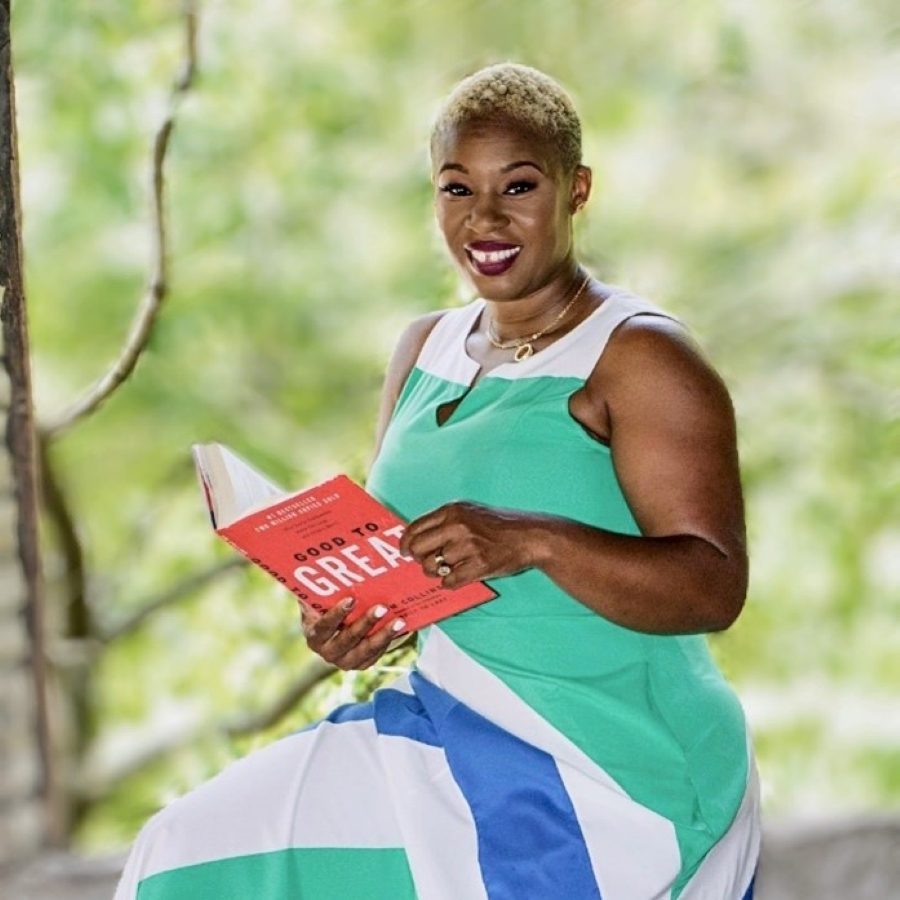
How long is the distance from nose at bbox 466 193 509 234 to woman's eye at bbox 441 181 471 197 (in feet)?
0.08

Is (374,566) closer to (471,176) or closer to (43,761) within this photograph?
(471,176)

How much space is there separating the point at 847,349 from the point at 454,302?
321cm

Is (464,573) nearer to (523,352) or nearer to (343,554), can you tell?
(343,554)

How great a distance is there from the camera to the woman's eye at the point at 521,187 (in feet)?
5.63

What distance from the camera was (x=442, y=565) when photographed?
1499mm

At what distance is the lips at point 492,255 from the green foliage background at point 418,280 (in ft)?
9.58

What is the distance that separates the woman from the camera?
153 centimetres

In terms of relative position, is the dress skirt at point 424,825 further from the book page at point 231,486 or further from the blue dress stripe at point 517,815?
the book page at point 231,486

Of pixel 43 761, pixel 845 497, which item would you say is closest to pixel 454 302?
pixel 43 761

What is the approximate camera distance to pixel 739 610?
1.59 metres

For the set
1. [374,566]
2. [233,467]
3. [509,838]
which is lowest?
[509,838]

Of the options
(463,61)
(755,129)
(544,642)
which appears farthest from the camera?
(755,129)

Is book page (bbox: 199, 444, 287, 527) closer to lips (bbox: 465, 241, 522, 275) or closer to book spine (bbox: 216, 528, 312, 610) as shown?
book spine (bbox: 216, 528, 312, 610)

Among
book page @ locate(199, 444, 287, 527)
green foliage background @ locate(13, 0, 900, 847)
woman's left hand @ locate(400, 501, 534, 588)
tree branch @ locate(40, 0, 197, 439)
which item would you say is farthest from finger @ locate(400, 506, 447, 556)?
green foliage background @ locate(13, 0, 900, 847)
